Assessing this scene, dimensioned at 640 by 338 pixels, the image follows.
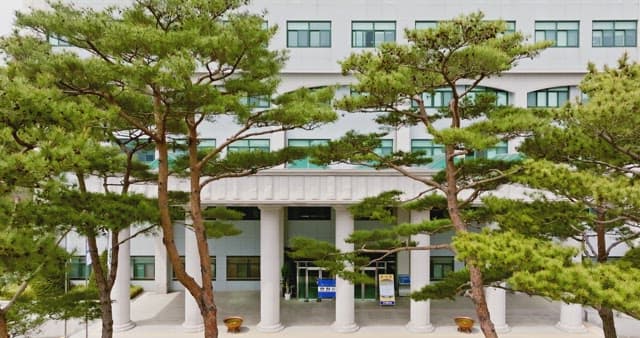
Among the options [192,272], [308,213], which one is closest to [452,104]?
[192,272]

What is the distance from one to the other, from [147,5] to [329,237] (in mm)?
15749

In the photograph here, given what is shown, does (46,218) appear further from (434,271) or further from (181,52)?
(434,271)

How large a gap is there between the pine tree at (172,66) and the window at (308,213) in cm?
1195

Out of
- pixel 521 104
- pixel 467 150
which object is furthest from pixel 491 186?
pixel 521 104

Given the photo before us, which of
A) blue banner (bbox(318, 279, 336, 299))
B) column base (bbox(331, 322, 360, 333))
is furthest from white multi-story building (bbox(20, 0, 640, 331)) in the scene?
blue banner (bbox(318, 279, 336, 299))

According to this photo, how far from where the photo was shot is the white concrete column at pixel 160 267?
21531 mm

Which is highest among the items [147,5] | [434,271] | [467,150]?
[147,5]

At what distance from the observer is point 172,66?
6.97 m

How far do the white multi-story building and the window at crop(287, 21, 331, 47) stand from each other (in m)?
0.04

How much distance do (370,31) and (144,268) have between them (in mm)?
16818

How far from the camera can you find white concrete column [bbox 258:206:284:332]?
15227 millimetres

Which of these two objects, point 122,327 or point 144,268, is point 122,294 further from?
point 144,268

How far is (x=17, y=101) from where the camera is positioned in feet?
20.2

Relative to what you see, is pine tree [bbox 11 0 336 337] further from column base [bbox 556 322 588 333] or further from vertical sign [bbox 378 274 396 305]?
column base [bbox 556 322 588 333]
